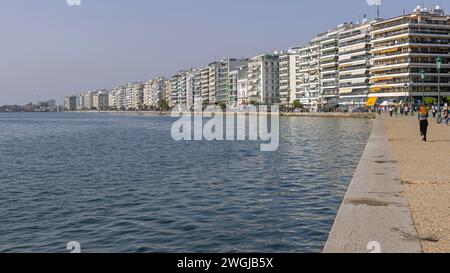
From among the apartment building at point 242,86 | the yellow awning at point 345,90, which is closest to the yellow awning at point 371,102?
the yellow awning at point 345,90

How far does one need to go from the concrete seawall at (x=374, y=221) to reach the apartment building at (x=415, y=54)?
104 meters

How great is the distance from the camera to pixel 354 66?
13438 centimetres

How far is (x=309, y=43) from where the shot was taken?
160375 millimetres

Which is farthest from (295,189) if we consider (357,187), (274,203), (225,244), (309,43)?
(309,43)

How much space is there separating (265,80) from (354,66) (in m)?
47.7

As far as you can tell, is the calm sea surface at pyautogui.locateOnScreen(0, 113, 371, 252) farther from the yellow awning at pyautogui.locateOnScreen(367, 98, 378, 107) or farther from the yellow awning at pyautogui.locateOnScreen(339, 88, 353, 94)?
the yellow awning at pyautogui.locateOnScreen(339, 88, 353, 94)

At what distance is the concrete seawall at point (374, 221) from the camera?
7.17 metres

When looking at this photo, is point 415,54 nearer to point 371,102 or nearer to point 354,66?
point 371,102

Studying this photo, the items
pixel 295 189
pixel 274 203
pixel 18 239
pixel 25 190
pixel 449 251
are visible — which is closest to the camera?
pixel 449 251

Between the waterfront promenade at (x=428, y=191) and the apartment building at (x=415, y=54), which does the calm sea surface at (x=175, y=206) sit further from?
the apartment building at (x=415, y=54)

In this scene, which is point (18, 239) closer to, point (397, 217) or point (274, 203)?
point (274, 203)

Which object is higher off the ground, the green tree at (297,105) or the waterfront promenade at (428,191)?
the green tree at (297,105)

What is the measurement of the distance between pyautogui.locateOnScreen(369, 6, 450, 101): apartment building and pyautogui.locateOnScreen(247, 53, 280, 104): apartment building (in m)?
62.0
